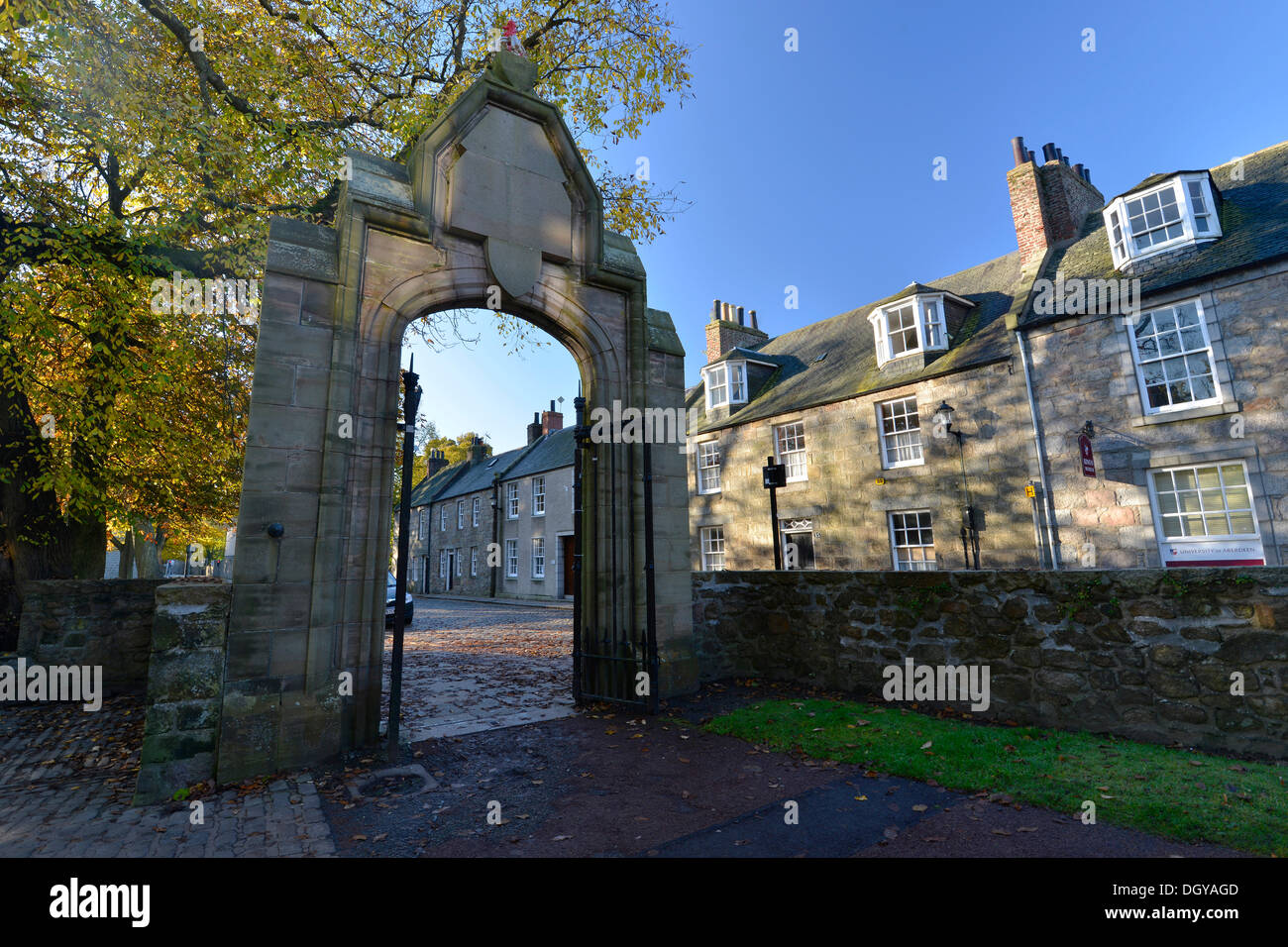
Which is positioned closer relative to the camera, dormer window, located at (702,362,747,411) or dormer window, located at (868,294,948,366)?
dormer window, located at (868,294,948,366)

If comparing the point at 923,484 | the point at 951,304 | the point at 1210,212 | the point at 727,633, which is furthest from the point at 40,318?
the point at 1210,212

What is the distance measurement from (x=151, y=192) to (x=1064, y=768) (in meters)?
15.0

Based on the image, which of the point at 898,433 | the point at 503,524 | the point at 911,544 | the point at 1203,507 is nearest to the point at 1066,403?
the point at 1203,507

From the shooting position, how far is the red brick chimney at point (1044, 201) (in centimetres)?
1666

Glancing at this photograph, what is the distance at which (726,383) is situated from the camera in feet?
76.9

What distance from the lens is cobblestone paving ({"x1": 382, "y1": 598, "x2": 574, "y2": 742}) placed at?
6781mm

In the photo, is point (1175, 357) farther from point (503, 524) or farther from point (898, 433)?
point (503, 524)

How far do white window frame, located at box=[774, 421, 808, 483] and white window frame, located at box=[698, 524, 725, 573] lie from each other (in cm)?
374

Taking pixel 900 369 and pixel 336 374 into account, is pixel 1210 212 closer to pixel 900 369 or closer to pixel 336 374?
pixel 900 369

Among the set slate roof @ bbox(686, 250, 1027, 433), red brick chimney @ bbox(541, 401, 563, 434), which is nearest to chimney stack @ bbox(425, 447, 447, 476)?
red brick chimney @ bbox(541, 401, 563, 434)

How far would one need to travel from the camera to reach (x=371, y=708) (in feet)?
18.4

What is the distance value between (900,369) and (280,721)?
17764 millimetres

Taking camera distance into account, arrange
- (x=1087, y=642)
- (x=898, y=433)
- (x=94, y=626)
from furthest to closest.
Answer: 1. (x=898, y=433)
2. (x=94, y=626)
3. (x=1087, y=642)
